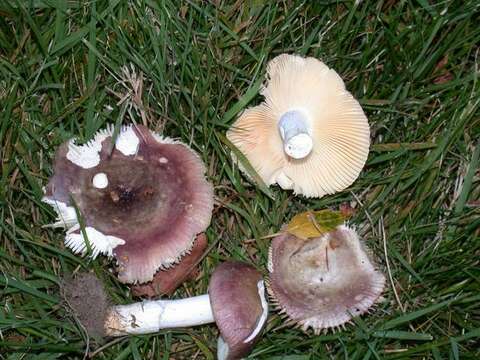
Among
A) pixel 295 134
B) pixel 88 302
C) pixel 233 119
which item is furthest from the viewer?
pixel 233 119

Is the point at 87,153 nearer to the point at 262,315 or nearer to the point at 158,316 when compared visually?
the point at 158,316

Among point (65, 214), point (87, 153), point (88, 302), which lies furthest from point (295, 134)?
point (88, 302)

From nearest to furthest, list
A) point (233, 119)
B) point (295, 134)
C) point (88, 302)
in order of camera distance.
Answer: point (295, 134) < point (88, 302) < point (233, 119)

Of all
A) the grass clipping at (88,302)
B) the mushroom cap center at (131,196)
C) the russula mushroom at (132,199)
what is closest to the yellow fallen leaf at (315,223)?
the russula mushroom at (132,199)

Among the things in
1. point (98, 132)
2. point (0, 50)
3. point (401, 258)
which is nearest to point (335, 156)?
point (401, 258)

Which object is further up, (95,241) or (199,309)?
(95,241)

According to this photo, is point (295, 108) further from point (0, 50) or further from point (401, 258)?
point (0, 50)
